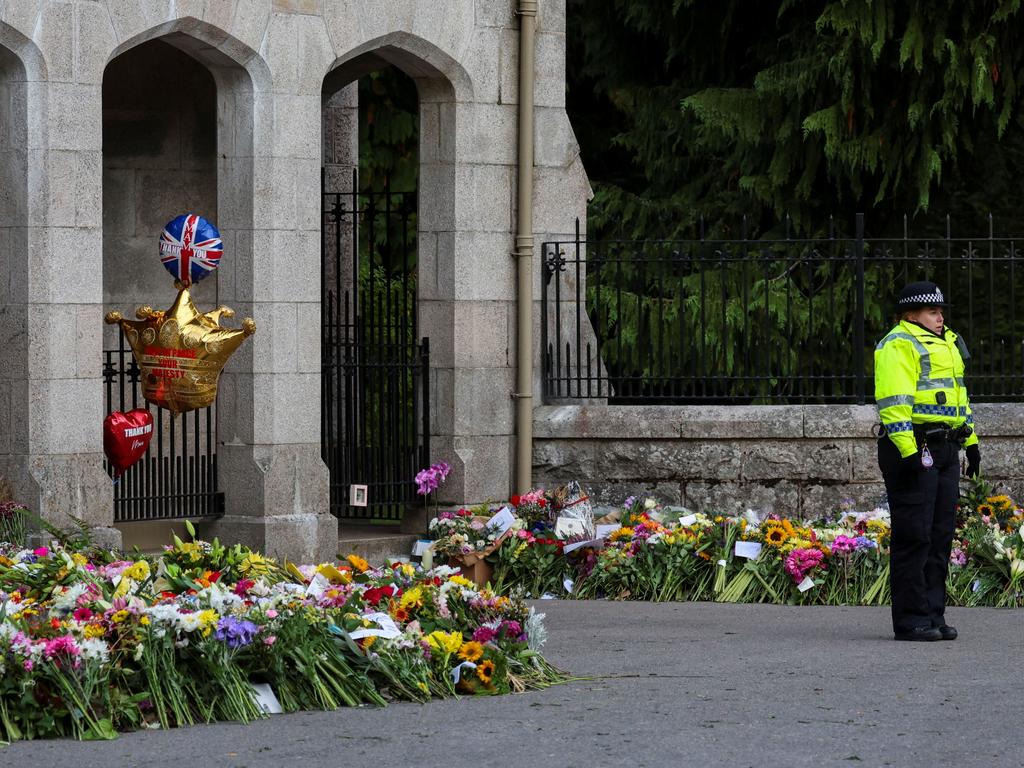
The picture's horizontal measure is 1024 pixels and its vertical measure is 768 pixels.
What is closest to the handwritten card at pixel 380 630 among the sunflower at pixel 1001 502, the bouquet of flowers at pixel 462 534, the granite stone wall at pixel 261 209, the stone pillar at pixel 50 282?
the stone pillar at pixel 50 282

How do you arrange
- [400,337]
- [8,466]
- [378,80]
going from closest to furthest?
[8,466]
[400,337]
[378,80]

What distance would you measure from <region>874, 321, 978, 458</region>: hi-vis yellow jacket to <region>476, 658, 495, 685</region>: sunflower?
246 cm

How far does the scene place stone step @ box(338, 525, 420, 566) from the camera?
1258cm

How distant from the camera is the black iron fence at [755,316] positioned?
42.7 ft

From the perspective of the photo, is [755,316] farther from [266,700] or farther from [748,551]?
[266,700]

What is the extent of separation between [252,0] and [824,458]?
4.33m

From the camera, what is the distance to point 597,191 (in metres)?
18.2

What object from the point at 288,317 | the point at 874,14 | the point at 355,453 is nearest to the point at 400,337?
the point at 355,453

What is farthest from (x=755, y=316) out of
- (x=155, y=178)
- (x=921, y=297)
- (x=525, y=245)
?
(x=921, y=297)

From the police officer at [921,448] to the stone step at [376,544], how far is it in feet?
12.3

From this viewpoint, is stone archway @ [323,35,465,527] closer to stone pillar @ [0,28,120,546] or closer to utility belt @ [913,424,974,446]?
stone pillar @ [0,28,120,546]

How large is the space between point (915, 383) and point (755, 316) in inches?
227

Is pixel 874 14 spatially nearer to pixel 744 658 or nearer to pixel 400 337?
pixel 400 337

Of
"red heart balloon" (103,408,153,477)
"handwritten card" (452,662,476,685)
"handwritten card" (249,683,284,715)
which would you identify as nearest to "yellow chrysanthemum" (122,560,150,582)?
"handwritten card" (249,683,284,715)
